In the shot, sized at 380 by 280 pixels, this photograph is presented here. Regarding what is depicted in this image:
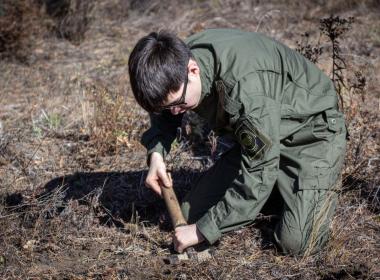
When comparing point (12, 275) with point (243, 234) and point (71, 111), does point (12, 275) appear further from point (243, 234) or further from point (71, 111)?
point (71, 111)

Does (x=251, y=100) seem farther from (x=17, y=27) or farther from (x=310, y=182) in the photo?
(x=17, y=27)

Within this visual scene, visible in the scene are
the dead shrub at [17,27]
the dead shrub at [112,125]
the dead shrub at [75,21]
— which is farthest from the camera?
the dead shrub at [75,21]

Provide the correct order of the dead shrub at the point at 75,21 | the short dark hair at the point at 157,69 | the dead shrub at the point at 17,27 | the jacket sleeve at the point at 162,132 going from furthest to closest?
the dead shrub at the point at 75,21 < the dead shrub at the point at 17,27 < the jacket sleeve at the point at 162,132 < the short dark hair at the point at 157,69

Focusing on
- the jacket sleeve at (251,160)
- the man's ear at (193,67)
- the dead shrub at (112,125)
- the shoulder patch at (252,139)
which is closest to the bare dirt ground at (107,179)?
the dead shrub at (112,125)

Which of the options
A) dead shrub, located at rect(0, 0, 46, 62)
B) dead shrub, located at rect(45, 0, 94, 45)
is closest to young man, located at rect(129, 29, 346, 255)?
dead shrub, located at rect(0, 0, 46, 62)

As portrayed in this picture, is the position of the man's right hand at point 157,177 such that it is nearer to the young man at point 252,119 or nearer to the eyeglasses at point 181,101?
the young man at point 252,119

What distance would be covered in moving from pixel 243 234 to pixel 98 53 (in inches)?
155

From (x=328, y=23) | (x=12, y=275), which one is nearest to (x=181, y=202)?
(x=12, y=275)

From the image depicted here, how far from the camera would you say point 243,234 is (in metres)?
3.43

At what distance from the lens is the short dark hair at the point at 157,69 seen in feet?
8.91

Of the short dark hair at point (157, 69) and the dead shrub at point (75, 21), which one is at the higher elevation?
the short dark hair at point (157, 69)

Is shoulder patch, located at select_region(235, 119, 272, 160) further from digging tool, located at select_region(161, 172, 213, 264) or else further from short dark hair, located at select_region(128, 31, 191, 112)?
digging tool, located at select_region(161, 172, 213, 264)

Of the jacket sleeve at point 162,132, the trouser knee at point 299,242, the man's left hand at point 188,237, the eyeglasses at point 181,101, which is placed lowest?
the trouser knee at point 299,242

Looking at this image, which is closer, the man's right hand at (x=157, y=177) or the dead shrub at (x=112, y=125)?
the man's right hand at (x=157, y=177)
